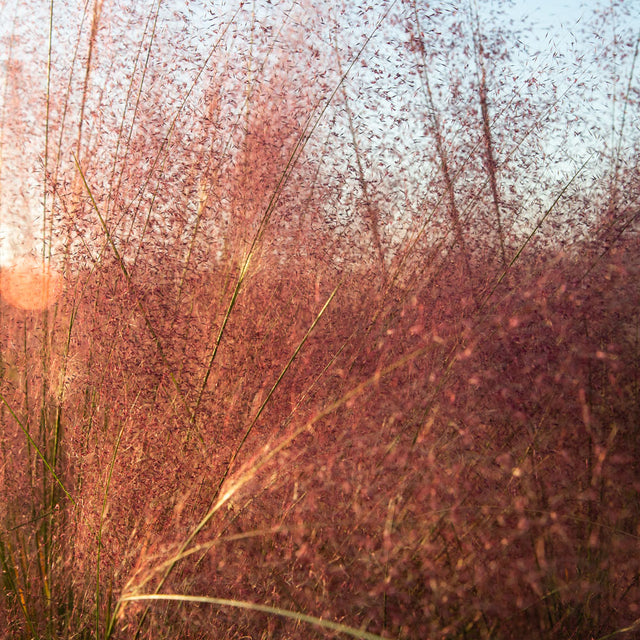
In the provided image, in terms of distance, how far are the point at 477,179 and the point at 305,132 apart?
0.48 metres

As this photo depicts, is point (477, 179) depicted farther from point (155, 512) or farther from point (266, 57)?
point (155, 512)

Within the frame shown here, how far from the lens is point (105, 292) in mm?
1536

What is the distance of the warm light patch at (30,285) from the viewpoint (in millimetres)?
1806

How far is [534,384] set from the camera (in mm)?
1477

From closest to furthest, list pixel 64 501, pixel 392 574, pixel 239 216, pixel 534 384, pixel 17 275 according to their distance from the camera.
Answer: pixel 392 574 → pixel 534 384 → pixel 239 216 → pixel 64 501 → pixel 17 275

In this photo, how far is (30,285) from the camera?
6.33 feet

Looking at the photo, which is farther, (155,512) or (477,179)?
(477,179)

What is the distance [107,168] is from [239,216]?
0.39 m

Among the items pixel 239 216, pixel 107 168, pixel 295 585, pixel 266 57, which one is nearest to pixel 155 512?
pixel 295 585

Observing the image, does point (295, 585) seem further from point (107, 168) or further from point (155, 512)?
point (107, 168)

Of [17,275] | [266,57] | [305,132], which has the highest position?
[266,57]

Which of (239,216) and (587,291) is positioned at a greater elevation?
Answer: (239,216)

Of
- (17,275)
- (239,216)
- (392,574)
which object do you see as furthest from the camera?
(17,275)

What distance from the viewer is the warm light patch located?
5.92ft
